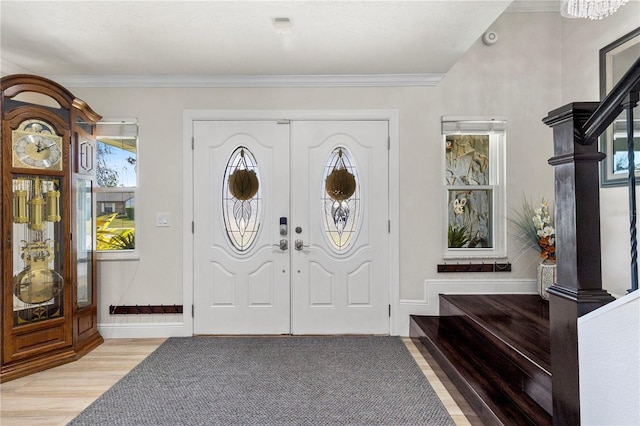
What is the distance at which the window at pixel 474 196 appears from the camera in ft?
12.7

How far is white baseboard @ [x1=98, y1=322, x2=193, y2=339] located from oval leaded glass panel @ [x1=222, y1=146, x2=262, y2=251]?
0.96m

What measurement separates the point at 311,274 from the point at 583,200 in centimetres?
273

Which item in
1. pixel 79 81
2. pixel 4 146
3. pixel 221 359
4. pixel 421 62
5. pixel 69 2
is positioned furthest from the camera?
pixel 79 81

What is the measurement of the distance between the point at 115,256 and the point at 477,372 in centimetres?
324

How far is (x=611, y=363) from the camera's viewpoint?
1216mm

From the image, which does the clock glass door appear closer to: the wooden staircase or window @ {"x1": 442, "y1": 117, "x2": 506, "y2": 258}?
the wooden staircase

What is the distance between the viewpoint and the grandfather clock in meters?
2.93

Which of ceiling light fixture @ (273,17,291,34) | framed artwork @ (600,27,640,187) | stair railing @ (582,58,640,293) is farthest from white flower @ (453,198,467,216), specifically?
stair railing @ (582,58,640,293)

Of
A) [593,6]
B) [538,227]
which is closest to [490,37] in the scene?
[538,227]

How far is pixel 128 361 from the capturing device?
10.7 feet

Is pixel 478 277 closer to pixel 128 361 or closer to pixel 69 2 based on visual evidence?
pixel 128 361

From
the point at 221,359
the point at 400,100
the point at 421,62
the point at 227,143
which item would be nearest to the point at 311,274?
the point at 221,359

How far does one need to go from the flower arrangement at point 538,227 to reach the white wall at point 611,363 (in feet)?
7.38

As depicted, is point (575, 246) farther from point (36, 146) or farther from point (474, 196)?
point (36, 146)
